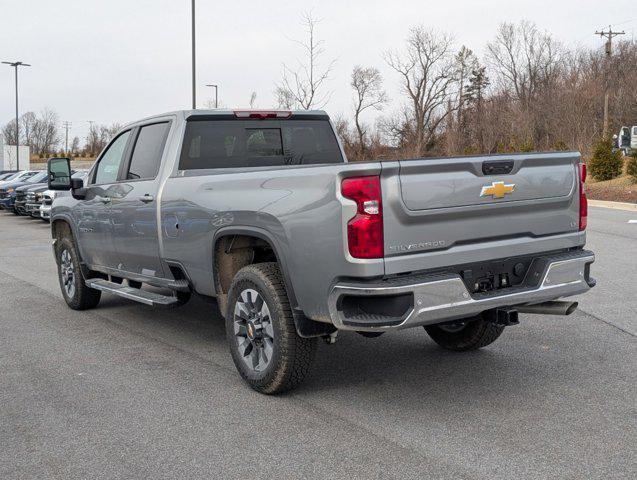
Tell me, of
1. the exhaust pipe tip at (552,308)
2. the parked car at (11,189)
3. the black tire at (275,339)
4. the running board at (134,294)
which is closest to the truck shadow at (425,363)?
the black tire at (275,339)

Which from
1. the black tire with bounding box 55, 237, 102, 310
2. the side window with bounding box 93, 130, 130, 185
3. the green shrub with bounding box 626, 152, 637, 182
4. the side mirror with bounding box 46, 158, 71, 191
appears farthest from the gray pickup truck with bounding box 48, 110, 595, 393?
the green shrub with bounding box 626, 152, 637, 182

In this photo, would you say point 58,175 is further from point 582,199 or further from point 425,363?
point 582,199

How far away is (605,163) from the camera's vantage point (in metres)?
30.8

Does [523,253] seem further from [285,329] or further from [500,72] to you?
[500,72]

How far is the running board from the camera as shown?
6432mm

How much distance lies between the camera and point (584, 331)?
6.91m

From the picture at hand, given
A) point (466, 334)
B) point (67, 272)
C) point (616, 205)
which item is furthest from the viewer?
point (616, 205)

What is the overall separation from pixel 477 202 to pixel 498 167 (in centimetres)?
29

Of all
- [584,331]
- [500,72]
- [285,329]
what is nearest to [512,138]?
[500,72]

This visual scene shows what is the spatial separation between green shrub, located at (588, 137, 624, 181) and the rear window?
86.4 feet

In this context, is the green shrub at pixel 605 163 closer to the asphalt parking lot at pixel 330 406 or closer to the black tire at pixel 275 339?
the asphalt parking lot at pixel 330 406

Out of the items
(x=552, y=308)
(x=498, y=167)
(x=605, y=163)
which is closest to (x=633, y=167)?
(x=605, y=163)

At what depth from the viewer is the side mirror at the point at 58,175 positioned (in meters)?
7.77

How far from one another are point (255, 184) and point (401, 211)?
1.18 m
